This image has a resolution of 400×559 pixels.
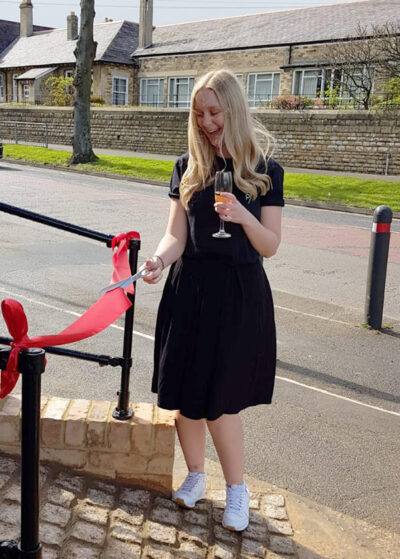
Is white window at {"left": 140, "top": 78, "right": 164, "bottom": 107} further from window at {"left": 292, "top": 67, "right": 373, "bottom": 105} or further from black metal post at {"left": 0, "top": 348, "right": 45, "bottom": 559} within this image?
black metal post at {"left": 0, "top": 348, "right": 45, "bottom": 559}

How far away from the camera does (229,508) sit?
296 centimetres

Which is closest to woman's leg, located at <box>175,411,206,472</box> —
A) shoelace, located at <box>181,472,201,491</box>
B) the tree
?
shoelace, located at <box>181,472,201,491</box>

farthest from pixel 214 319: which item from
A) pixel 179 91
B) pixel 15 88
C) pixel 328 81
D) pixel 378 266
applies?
pixel 15 88

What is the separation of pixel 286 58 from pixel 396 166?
53.3 ft

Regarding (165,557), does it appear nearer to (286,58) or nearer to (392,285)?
(392,285)

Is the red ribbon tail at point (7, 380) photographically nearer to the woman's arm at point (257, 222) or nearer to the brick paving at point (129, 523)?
the brick paving at point (129, 523)

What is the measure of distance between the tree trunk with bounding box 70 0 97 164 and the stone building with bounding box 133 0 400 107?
12.8 m

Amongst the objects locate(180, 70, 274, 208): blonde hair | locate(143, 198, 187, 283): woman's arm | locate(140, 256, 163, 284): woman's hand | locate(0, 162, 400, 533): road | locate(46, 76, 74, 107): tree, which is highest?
locate(46, 76, 74, 107): tree

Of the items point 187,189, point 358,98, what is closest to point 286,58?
point 358,98

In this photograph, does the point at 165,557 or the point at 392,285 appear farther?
the point at 392,285

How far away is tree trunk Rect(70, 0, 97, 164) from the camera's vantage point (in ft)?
83.8

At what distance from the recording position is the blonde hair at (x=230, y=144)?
2771 millimetres

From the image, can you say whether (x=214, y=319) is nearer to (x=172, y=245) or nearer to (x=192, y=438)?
(x=172, y=245)

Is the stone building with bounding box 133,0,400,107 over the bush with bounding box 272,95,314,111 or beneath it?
over
